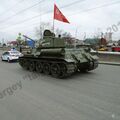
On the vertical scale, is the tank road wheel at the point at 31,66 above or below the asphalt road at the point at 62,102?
above

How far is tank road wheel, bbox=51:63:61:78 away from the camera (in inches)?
439

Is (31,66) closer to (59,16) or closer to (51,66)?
(51,66)

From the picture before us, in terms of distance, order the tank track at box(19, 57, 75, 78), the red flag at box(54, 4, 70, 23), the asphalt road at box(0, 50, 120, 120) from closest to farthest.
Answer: the asphalt road at box(0, 50, 120, 120), the tank track at box(19, 57, 75, 78), the red flag at box(54, 4, 70, 23)

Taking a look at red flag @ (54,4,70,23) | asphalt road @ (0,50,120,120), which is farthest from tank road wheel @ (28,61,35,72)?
asphalt road @ (0,50,120,120)

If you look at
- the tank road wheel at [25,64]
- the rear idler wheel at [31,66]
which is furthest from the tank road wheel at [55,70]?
the tank road wheel at [25,64]

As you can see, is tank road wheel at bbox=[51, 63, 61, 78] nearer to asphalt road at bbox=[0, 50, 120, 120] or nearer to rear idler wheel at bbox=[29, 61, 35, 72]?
asphalt road at bbox=[0, 50, 120, 120]

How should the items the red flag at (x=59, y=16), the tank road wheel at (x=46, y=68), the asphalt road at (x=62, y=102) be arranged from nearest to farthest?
the asphalt road at (x=62, y=102) → the tank road wheel at (x=46, y=68) → the red flag at (x=59, y=16)

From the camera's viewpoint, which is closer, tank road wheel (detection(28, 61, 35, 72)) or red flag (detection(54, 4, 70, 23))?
tank road wheel (detection(28, 61, 35, 72))

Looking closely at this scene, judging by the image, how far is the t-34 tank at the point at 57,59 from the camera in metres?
10.9

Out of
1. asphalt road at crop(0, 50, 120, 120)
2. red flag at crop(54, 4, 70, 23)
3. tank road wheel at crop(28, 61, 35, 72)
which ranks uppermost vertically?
red flag at crop(54, 4, 70, 23)

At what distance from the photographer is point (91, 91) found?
800 cm

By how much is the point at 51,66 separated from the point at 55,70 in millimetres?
403

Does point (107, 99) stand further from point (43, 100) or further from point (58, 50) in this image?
point (58, 50)

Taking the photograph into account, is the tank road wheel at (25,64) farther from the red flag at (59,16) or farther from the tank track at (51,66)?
the red flag at (59,16)
